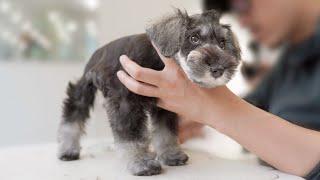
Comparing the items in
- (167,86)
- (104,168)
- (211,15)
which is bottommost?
(104,168)

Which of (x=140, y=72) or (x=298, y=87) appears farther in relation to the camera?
(x=298, y=87)

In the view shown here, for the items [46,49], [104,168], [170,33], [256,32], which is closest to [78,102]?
[104,168]

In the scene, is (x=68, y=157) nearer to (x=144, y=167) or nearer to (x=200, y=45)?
(x=144, y=167)

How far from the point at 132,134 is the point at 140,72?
11 centimetres

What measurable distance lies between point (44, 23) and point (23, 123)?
45cm

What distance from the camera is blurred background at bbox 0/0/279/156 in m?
1.82

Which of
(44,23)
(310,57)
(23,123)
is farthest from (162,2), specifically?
(310,57)

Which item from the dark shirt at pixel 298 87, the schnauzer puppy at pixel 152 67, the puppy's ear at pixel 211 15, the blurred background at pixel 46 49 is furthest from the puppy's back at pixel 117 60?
the blurred background at pixel 46 49

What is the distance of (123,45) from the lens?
0.71 m

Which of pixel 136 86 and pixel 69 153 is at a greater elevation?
pixel 136 86

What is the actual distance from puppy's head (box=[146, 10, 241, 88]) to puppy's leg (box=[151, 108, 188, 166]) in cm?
17

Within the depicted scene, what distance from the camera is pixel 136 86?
663mm

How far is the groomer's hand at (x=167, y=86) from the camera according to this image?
663 mm

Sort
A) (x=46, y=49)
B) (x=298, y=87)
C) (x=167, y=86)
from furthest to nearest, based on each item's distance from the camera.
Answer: (x=46, y=49), (x=298, y=87), (x=167, y=86)
